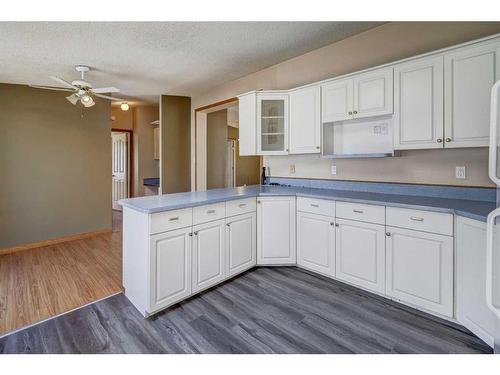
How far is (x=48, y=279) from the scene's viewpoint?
2.76 m

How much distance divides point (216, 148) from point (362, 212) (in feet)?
11.1

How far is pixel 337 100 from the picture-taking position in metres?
2.68

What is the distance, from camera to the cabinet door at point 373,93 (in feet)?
7.66

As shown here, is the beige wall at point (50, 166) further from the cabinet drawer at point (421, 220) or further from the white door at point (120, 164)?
the cabinet drawer at point (421, 220)

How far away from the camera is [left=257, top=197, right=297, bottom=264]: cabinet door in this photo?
2.85m

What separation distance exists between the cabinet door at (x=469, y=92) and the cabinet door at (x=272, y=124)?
1.57 m

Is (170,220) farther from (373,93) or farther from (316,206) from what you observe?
(373,93)

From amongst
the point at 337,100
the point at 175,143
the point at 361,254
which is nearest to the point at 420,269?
the point at 361,254

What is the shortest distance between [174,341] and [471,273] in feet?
6.62

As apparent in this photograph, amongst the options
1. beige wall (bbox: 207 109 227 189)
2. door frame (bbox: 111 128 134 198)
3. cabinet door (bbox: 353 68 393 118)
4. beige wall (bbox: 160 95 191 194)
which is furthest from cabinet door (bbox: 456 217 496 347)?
door frame (bbox: 111 128 134 198)

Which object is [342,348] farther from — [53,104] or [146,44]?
[53,104]

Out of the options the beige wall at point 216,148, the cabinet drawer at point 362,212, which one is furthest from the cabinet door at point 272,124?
the beige wall at point 216,148

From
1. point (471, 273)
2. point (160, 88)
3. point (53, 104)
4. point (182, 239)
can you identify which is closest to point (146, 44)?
point (160, 88)

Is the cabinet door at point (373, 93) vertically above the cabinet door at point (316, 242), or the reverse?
the cabinet door at point (373, 93)
